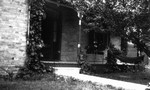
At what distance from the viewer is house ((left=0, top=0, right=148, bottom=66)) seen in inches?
317

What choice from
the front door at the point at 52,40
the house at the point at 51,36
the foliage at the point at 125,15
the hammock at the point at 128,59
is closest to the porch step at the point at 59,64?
the house at the point at 51,36

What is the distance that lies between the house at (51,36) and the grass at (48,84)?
1011 millimetres

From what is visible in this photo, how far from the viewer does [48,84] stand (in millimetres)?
6820

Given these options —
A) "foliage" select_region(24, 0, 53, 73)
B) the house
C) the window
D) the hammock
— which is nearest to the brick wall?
the house

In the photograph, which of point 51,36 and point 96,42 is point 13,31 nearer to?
point 51,36

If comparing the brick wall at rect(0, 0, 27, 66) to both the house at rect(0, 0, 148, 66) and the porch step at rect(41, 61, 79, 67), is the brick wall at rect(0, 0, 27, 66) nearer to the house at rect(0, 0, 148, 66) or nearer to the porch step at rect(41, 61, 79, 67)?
the house at rect(0, 0, 148, 66)

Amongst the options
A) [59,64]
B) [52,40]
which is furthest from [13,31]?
[52,40]

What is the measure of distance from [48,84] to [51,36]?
205 inches

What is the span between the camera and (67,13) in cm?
1195

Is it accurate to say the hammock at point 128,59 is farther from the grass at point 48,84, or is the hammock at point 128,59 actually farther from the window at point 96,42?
the grass at point 48,84

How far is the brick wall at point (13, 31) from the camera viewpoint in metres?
7.98

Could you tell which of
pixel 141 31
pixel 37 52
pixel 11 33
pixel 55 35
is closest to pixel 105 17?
pixel 141 31

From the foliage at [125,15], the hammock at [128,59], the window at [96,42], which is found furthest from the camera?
the window at [96,42]

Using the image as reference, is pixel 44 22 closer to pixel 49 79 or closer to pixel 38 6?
pixel 38 6
